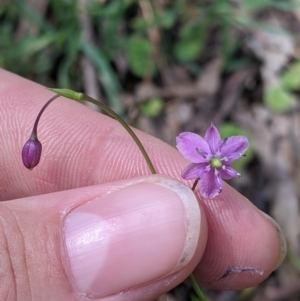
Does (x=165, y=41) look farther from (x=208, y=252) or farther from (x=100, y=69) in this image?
(x=208, y=252)

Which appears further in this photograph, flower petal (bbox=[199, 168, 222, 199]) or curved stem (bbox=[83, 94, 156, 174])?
flower petal (bbox=[199, 168, 222, 199])

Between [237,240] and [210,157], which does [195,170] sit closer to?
[210,157]

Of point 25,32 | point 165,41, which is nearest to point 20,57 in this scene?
point 25,32

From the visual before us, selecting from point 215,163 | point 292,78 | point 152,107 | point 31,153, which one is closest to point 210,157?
point 215,163

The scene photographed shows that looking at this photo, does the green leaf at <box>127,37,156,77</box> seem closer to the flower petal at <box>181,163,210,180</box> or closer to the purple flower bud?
the flower petal at <box>181,163,210,180</box>

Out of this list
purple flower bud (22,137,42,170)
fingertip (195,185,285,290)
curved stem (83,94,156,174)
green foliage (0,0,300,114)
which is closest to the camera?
curved stem (83,94,156,174)

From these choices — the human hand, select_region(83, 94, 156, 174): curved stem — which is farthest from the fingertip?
select_region(83, 94, 156, 174): curved stem
